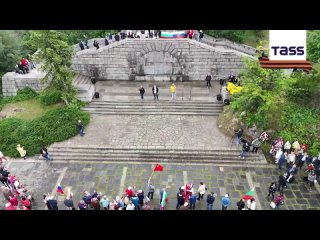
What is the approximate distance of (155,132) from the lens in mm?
22422

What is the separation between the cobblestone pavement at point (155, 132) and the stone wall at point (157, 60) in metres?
5.01

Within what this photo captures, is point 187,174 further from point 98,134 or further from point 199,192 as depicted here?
point 98,134

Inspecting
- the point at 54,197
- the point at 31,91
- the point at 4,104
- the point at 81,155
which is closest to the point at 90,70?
the point at 31,91

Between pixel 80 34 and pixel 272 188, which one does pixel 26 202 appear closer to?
pixel 272 188

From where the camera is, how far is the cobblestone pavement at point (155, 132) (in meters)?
21.4

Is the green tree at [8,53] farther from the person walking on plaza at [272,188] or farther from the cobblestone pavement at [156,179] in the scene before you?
the person walking on plaza at [272,188]

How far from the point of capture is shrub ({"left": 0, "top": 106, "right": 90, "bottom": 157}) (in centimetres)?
2102

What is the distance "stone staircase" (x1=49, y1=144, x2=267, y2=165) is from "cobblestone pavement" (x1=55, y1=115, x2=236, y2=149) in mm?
413

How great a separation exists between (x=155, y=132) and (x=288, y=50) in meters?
9.92

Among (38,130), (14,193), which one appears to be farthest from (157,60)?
(14,193)

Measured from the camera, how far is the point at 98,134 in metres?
22.2

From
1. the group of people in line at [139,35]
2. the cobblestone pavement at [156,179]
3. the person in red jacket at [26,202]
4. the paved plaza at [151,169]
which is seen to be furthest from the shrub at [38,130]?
the group of people in line at [139,35]

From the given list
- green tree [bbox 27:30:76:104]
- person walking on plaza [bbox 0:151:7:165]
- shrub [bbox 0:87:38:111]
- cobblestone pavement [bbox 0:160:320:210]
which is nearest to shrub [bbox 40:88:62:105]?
green tree [bbox 27:30:76:104]

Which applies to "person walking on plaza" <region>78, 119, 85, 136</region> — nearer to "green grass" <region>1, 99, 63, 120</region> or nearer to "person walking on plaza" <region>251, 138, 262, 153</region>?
"green grass" <region>1, 99, 63, 120</region>
